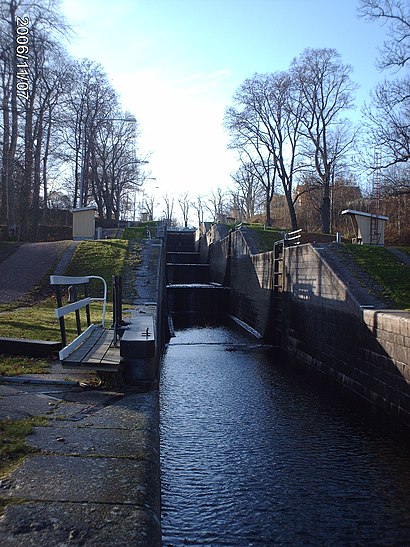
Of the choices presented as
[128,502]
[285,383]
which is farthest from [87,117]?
[128,502]

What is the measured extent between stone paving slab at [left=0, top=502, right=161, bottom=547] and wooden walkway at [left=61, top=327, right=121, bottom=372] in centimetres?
296

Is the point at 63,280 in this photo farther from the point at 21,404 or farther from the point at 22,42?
the point at 22,42

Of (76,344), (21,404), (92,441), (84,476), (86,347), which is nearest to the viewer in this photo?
(84,476)

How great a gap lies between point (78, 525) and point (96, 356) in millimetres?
3728

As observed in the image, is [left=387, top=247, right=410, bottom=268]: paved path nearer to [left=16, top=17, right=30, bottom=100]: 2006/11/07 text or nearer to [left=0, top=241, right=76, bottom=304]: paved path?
[left=0, top=241, right=76, bottom=304]: paved path

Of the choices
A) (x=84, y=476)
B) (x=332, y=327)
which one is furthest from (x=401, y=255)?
(x=84, y=476)

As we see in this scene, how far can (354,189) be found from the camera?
4253 centimetres

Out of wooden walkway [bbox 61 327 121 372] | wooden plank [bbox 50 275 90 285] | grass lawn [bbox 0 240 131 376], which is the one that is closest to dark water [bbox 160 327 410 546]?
wooden walkway [bbox 61 327 121 372]

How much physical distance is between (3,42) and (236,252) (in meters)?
13.5

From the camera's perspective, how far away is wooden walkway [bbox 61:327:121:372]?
→ 19.7 feet

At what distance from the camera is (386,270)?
47.0 feet

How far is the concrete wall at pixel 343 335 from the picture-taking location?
322 inches

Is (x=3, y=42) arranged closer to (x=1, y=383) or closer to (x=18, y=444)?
(x=1, y=383)

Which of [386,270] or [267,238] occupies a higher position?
[267,238]
